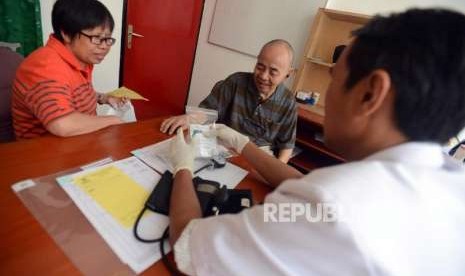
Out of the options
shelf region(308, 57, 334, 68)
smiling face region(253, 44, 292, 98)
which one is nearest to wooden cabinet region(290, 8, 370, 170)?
shelf region(308, 57, 334, 68)

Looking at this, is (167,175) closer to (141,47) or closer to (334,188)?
(334,188)

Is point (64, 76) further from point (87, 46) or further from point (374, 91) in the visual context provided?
point (374, 91)

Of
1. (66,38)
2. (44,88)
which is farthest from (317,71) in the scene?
(44,88)

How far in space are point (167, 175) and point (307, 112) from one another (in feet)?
5.49

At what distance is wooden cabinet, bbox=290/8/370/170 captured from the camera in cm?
219

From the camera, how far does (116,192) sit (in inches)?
27.5

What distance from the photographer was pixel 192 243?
Answer: 508 millimetres

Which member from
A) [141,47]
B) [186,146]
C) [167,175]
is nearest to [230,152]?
[186,146]

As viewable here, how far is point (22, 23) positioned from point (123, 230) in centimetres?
161

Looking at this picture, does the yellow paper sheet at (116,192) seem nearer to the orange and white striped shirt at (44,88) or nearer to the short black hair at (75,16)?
the orange and white striped shirt at (44,88)

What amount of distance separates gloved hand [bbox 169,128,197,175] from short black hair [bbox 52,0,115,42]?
2.04 ft

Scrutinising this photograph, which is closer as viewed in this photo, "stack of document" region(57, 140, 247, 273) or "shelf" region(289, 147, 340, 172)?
"stack of document" region(57, 140, 247, 273)

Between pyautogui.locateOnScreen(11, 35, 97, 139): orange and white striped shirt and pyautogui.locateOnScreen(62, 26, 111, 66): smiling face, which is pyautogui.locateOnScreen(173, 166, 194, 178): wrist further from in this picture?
pyautogui.locateOnScreen(62, 26, 111, 66): smiling face

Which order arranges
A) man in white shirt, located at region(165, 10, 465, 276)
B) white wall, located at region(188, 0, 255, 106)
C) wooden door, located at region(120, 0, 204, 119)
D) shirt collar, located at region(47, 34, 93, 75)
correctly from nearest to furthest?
man in white shirt, located at region(165, 10, 465, 276), shirt collar, located at region(47, 34, 93, 75), wooden door, located at region(120, 0, 204, 119), white wall, located at region(188, 0, 255, 106)
